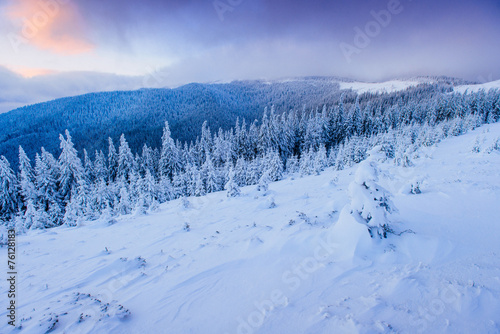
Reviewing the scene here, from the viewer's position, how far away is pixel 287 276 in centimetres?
497

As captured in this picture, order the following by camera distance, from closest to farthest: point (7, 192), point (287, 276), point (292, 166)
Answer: point (287, 276) < point (7, 192) < point (292, 166)

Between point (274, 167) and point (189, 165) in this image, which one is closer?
point (274, 167)

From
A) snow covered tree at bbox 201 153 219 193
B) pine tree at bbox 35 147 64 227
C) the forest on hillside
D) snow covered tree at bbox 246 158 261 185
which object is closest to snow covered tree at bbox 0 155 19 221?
the forest on hillside

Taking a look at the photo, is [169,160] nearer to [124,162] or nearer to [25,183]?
[124,162]

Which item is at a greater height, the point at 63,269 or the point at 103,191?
the point at 63,269

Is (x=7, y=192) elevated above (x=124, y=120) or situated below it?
below

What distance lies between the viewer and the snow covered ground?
12.0 ft

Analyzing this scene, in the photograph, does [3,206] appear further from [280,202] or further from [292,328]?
[292,328]

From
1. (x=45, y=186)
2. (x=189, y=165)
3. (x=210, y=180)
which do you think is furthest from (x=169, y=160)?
(x=45, y=186)

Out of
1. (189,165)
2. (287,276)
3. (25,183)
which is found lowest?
(189,165)

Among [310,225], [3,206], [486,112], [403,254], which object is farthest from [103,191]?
[486,112]

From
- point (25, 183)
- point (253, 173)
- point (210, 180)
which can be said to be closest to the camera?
point (25, 183)

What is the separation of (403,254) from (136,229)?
10.3 metres

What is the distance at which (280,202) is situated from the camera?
11555mm
